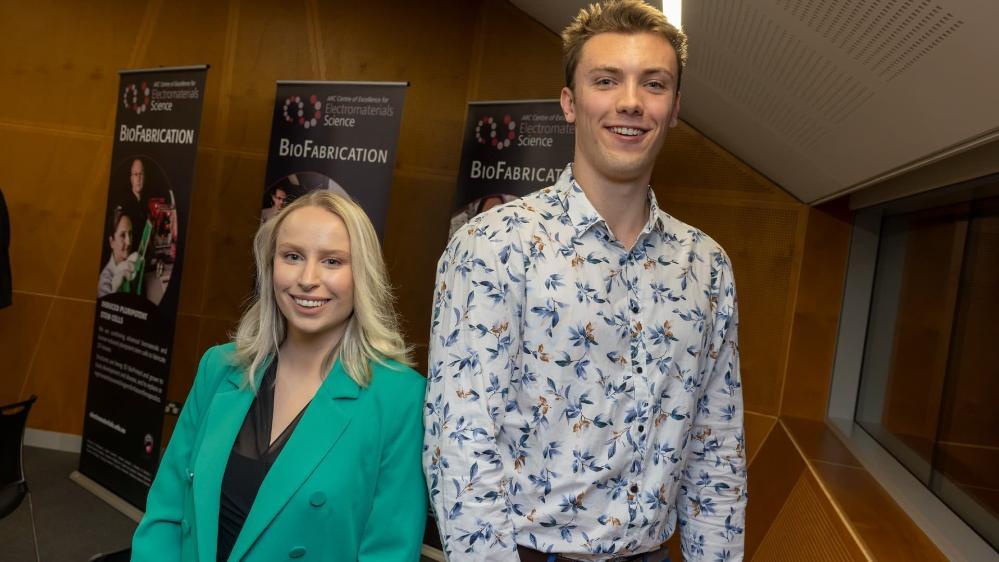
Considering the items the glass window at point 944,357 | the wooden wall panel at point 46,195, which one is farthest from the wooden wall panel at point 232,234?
the glass window at point 944,357

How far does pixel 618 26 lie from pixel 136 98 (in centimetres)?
441

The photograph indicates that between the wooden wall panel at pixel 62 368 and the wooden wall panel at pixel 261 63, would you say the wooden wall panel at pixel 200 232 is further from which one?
the wooden wall panel at pixel 62 368

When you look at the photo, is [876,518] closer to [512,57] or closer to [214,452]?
[214,452]

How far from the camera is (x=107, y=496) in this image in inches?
210

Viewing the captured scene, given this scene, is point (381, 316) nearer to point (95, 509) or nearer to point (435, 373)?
point (435, 373)

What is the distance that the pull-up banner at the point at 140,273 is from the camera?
498cm

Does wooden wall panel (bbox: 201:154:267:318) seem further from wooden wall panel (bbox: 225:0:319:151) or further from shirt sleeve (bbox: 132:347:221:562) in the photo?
shirt sleeve (bbox: 132:347:221:562)

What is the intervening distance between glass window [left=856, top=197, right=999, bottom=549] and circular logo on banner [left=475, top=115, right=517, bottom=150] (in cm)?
202

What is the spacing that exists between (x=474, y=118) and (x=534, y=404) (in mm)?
3425

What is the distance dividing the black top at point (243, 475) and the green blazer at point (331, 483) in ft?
0.08

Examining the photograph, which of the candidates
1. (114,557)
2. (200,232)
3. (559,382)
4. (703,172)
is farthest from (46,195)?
(559,382)

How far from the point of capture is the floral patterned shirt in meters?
1.56

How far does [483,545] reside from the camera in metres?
1.52

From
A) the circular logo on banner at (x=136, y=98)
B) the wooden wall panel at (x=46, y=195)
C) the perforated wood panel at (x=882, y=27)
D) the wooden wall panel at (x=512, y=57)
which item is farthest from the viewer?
the wooden wall panel at (x=46, y=195)
